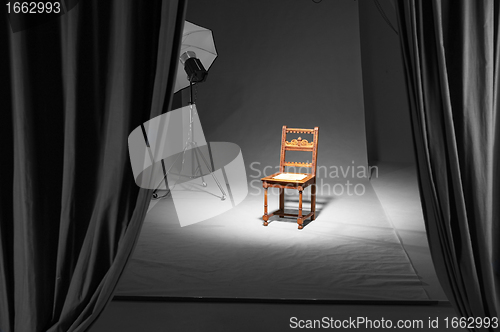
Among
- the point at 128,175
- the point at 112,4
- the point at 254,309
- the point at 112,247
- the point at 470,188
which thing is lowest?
the point at 254,309

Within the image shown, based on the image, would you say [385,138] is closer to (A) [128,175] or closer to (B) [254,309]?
(B) [254,309]

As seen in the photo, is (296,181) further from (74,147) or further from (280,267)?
(74,147)

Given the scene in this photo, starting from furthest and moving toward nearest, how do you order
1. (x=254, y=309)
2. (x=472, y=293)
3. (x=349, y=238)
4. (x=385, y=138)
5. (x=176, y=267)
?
1. (x=385, y=138)
2. (x=349, y=238)
3. (x=176, y=267)
4. (x=254, y=309)
5. (x=472, y=293)

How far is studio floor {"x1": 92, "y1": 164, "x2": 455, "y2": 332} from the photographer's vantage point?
2.53m

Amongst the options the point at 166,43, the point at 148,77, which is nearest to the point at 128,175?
the point at 148,77

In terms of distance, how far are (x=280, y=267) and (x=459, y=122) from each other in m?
1.69

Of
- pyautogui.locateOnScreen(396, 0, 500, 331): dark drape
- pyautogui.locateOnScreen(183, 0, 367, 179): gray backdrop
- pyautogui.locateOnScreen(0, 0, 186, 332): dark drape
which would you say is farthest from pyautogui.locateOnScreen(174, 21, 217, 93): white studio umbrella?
pyautogui.locateOnScreen(396, 0, 500, 331): dark drape

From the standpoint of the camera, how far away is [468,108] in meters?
1.67

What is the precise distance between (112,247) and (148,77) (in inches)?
24.2

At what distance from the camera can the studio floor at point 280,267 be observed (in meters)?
2.53

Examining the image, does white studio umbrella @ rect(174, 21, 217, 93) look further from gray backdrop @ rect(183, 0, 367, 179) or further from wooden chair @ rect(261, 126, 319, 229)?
gray backdrop @ rect(183, 0, 367, 179)

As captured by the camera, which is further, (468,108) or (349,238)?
(349,238)

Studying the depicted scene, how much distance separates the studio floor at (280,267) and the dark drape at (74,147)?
71 cm

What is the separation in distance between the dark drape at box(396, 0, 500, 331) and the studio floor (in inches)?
A: 34.9
